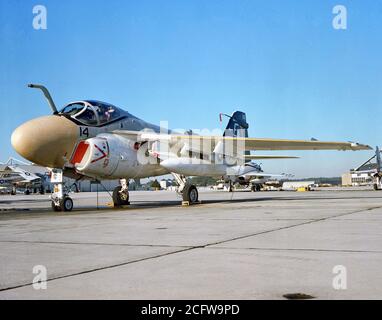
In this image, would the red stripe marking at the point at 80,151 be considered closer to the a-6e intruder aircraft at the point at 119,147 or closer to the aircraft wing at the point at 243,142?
the a-6e intruder aircraft at the point at 119,147

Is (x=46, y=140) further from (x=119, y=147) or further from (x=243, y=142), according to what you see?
(x=243, y=142)

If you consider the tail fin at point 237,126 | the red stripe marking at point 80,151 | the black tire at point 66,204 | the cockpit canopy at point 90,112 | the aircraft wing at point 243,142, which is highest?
the tail fin at point 237,126

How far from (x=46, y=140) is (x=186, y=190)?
626cm

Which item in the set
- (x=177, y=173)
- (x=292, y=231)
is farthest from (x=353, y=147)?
(x=292, y=231)

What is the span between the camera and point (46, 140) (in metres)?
13.9

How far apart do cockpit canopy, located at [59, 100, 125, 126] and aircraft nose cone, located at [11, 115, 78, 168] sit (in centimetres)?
46

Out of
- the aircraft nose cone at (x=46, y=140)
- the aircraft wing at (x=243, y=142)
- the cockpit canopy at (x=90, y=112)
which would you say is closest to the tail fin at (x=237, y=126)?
the aircraft wing at (x=243, y=142)

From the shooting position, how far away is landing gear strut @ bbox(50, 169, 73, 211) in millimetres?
14883

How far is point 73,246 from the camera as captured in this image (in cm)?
605

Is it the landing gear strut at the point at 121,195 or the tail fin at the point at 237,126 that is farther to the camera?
the tail fin at the point at 237,126

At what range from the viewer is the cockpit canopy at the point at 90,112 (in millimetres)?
15109

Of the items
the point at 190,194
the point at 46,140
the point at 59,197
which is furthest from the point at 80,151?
the point at 190,194

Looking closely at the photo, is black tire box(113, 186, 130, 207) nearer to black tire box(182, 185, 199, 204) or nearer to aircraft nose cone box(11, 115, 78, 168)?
black tire box(182, 185, 199, 204)

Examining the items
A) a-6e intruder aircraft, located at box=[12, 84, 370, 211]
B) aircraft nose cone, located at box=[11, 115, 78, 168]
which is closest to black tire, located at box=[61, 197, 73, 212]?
a-6e intruder aircraft, located at box=[12, 84, 370, 211]
